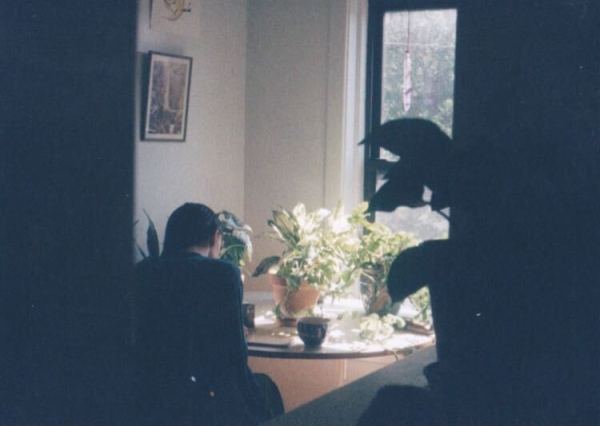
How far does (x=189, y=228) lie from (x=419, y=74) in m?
1.52

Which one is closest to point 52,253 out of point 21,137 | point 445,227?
point 21,137

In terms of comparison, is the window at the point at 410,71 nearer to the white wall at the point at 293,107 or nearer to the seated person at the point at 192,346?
the white wall at the point at 293,107

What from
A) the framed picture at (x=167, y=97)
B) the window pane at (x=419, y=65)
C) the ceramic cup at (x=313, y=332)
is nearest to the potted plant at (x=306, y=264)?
the ceramic cup at (x=313, y=332)

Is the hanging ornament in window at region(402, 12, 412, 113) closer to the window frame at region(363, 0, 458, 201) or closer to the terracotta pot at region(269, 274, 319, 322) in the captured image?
the window frame at region(363, 0, 458, 201)

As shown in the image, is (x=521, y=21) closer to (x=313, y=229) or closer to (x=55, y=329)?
(x=55, y=329)

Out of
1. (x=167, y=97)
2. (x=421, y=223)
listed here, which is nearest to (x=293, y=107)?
(x=167, y=97)

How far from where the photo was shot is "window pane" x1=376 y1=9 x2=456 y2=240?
3.83 meters

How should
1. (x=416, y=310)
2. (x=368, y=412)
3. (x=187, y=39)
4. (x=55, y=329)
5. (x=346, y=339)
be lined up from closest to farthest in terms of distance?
(x=368, y=412) → (x=55, y=329) → (x=346, y=339) → (x=416, y=310) → (x=187, y=39)

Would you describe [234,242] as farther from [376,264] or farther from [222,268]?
[222,268]

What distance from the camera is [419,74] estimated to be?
3908mm

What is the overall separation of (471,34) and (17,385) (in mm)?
2232

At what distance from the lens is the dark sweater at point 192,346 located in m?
2.71

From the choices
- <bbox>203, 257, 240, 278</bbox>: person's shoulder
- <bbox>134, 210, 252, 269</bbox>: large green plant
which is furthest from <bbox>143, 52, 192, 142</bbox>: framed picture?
<bbox>203, 257, 240, 278</bbox>: person's shoulder

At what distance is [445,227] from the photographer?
3.80m
